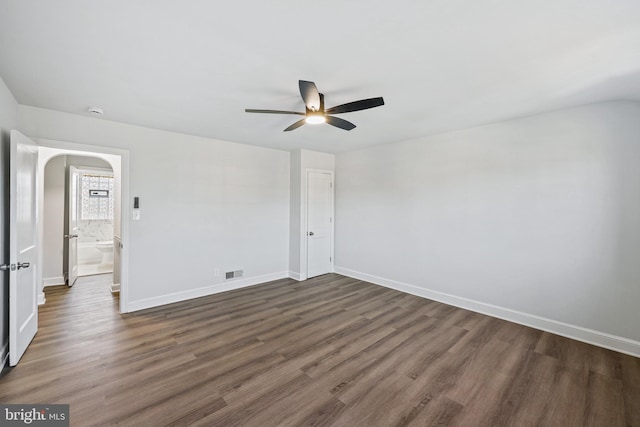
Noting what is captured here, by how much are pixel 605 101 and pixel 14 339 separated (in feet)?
20.3

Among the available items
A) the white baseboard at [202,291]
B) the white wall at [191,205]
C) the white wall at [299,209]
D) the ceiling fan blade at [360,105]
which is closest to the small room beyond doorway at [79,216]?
the white wall at [191,205]

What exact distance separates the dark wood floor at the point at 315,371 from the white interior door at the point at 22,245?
224 millimetres

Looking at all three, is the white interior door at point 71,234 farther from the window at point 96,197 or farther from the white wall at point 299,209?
the white wall at point 299,209

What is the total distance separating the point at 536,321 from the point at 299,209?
3884 mm

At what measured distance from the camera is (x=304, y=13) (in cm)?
156

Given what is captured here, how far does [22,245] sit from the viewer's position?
2584mm

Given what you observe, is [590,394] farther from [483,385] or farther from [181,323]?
[181,323]

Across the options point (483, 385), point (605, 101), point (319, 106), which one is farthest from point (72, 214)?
point (605, 101)

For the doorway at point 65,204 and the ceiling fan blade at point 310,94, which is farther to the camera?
the doorway at point 65,204

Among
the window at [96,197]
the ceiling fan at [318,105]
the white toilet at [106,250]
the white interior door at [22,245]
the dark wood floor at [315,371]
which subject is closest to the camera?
the dark wood floor at [315,371]

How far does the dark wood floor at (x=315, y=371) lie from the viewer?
1.91m

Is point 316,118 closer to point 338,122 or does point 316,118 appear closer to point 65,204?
point 338,122

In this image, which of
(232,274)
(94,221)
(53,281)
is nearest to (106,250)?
(94,221)

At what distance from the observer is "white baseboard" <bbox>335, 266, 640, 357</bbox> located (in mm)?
2748
